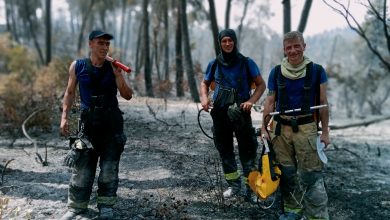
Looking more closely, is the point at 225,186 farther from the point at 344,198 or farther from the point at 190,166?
the point at 344,198

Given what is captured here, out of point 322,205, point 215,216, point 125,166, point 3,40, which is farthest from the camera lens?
point 3,40

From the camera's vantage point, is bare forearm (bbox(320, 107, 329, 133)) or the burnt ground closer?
bare forearm (bbox(320, 107, 329, 133))

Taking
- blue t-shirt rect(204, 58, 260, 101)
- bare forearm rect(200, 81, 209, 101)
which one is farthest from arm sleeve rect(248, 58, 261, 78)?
bare forearm rect(200, 81, 209, 101)

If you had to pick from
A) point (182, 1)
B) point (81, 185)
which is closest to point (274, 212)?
point (81, 185)

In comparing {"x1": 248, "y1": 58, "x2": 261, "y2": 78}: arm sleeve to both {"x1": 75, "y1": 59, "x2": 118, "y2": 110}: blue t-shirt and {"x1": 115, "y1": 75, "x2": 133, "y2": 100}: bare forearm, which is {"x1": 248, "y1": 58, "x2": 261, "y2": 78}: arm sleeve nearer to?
{"x1": 115, "y1": 75, "x2": 133, "y2": 100}: bare forearm

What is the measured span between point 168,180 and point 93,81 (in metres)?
2.11

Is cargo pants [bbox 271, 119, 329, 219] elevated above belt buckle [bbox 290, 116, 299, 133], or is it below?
below

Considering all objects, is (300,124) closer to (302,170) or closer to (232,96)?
(302,170)

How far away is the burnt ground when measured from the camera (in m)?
4.76

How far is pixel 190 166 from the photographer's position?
645 centimetres

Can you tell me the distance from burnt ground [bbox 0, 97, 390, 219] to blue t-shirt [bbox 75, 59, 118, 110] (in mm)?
1247

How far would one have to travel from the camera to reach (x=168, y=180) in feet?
18.9

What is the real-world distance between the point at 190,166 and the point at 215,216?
186 centimetres

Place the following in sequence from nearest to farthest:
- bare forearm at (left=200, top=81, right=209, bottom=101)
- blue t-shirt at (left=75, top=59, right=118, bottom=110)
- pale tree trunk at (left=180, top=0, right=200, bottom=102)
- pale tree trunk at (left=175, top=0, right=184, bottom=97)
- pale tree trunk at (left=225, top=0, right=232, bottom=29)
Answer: blue t-shirt at (left=75, top=59, right=118, bottom=110), bare forearm at (left=200, top=81, right=209, bottom=101), pale tree trunk at (left=180, top=0, right=200, bottom=102), pale tree trunk at (left=175, top=0, right=184, bottom=97), pale tree trunk at (left=225, top=0, right=232, bottom=29)
